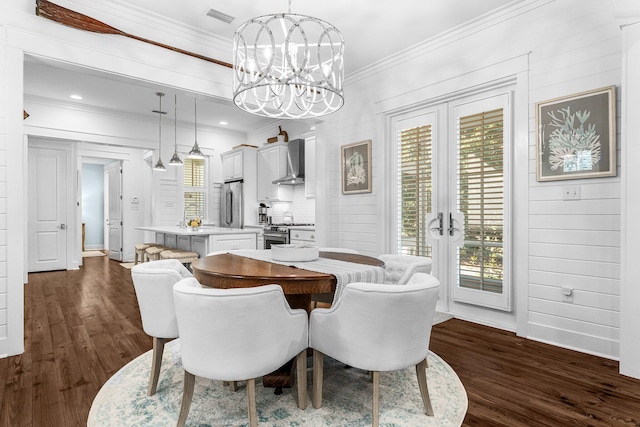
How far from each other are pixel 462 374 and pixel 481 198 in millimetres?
1805

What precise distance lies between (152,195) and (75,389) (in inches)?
213

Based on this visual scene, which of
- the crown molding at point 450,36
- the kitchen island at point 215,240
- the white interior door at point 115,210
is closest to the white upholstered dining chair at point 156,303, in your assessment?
the kitchen island at point 215,240

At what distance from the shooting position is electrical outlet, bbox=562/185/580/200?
2887 mm

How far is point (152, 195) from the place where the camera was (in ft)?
23.3

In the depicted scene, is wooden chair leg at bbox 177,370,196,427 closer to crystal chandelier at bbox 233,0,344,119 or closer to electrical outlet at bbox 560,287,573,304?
crystal chandelier at bbox 233,0,344,119

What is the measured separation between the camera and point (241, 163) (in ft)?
23.4

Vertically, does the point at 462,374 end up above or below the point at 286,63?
below

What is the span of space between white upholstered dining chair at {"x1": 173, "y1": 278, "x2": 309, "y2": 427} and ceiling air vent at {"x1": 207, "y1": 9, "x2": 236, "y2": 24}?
278 centimetres

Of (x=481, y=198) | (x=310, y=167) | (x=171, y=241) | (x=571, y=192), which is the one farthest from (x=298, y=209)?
(x=571, y=192)

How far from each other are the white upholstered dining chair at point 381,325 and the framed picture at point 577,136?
1.89m

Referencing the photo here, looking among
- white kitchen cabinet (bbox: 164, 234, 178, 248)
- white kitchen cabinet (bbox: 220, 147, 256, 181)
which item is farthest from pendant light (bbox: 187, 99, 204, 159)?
white kitchen cabinet (bbox: 164, 234, 178, 248)

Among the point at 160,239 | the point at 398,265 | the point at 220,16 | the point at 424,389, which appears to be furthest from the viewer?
the point at 160,239

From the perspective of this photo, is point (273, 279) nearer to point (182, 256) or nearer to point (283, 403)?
point (283, 403)

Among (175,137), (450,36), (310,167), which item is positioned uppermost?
(450,36)
